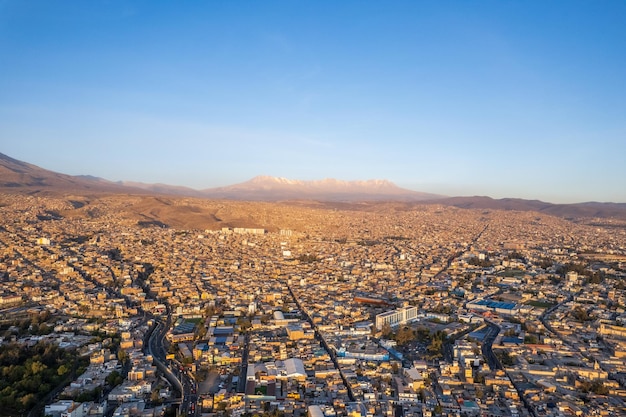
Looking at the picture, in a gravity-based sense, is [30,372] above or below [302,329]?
below

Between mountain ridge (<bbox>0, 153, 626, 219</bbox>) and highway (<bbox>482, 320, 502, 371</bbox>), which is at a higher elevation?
mountain ridge (<bbox>0, 153, 626, 219</bbox>)

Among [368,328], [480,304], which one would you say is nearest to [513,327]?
[480,304]

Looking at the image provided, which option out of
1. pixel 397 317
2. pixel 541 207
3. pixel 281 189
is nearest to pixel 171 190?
pixel 281 189

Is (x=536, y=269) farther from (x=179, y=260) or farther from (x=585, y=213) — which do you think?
(x=585, y=213)

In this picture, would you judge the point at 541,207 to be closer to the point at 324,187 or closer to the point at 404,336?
the point at 404,336

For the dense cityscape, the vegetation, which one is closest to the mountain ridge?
the dense cityscape

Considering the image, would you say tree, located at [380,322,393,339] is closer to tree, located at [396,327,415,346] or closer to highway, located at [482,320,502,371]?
tree, located at [396,327,415,346]

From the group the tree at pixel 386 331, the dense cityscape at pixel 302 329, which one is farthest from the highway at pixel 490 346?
the tree at pixel 386 331

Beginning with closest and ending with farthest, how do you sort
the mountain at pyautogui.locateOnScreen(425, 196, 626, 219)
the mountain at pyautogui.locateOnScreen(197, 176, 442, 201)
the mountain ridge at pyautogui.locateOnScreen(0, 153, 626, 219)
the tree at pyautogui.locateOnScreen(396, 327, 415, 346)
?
the tree at pyautogui.locateOnScreen(396, 327, 415, 346) → the mountain ridge at pyautogui.locateOnScreen(0, 153, 626, 219) → the mountain at pyautogui.locateOnScreen(425, 196, 626, 219) → the mountain at pyautogui.locateOnScreen(197, 176, 442, 201)

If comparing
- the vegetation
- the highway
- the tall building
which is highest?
the tall building
